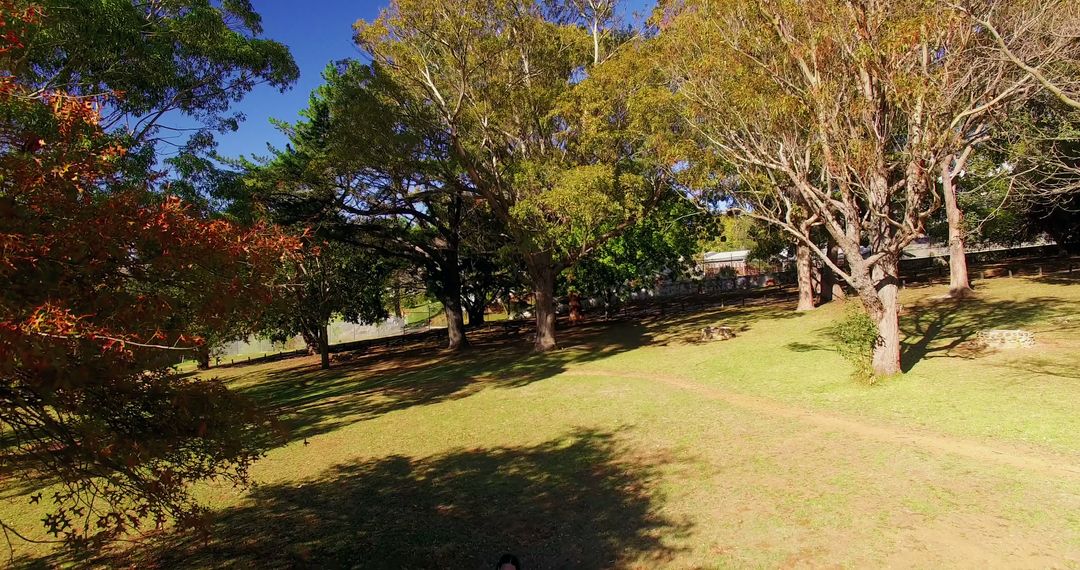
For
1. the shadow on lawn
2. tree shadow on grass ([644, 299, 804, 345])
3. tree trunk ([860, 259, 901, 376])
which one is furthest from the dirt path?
tree shadow on grass ([644, 299, 804, 345])

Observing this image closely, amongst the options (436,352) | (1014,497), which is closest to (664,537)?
(1014,497)

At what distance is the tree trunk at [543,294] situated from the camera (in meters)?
21.1

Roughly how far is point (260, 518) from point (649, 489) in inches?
214

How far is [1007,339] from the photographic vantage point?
12422mm

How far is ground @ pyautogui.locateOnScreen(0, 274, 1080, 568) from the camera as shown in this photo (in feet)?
18.6

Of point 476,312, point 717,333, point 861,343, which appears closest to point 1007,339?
point 861,343

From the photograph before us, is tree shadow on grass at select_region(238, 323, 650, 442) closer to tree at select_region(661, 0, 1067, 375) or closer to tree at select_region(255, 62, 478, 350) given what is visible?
tree at select_region(255, 62, 478, 350)

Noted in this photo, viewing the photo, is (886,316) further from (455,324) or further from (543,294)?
(455,324)

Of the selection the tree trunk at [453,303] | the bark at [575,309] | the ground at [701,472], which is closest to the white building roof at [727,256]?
the bark at [575,309]

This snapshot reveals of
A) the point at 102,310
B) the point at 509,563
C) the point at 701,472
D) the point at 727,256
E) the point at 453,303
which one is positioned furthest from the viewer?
the point at 727,256

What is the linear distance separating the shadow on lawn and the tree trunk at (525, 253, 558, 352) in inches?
477

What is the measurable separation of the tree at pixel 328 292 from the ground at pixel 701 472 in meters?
7.43

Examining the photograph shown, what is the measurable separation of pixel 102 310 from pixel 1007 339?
1628cm

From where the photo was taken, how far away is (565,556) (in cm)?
580
